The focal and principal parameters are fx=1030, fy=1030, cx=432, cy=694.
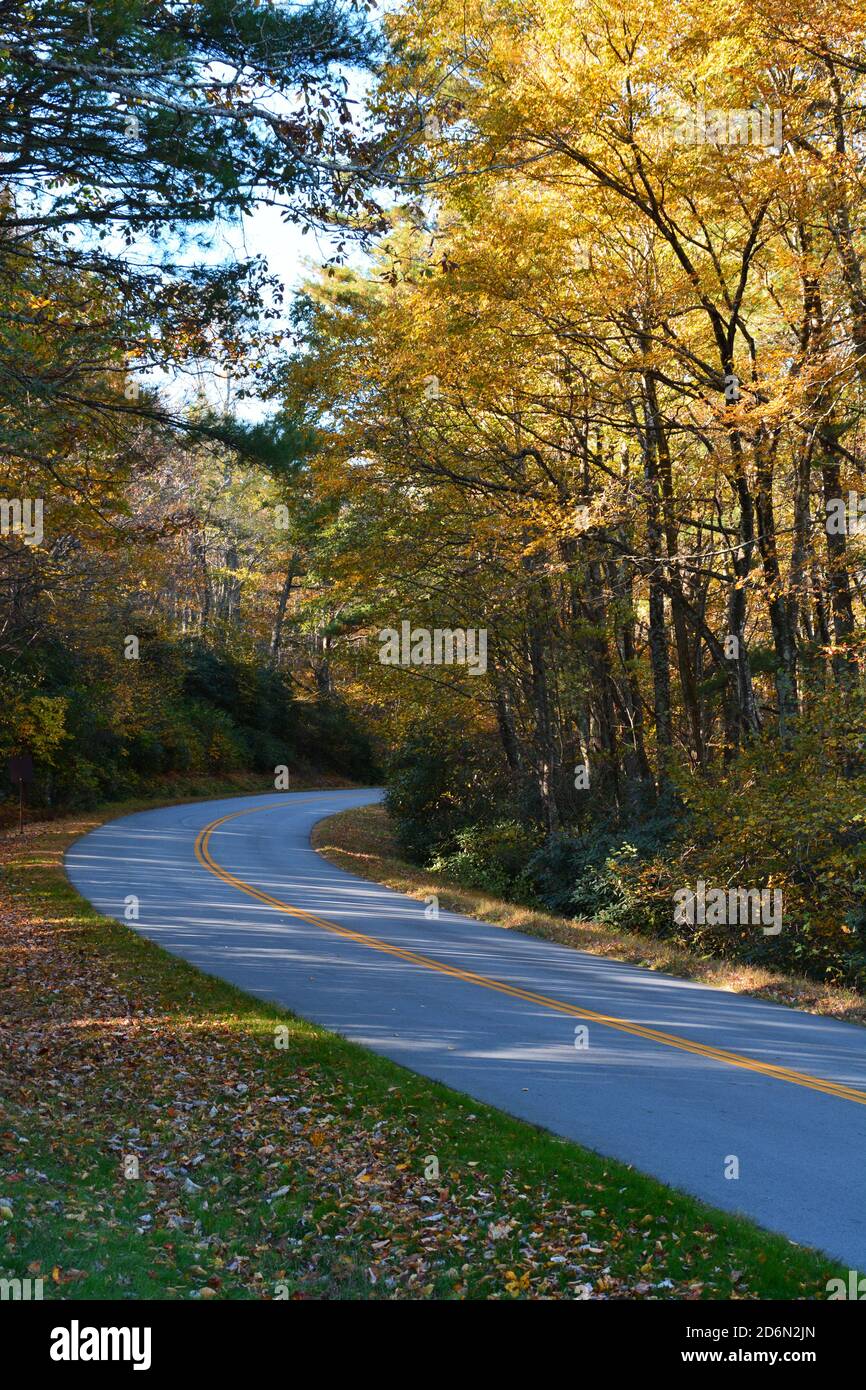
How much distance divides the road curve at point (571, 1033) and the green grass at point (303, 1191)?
0.56 metres

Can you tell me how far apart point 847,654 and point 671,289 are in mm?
6149

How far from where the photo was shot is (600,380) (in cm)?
1678

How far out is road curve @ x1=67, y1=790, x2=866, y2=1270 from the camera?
6945mm

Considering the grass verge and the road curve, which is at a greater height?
the road curve

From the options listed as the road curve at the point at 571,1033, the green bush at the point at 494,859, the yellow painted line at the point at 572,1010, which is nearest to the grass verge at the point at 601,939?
the green bush at the point at 494,859

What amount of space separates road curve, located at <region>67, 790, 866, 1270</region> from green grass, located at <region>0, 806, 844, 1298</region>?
1.83ft

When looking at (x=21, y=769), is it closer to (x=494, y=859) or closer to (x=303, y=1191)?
(x=494, y=859)

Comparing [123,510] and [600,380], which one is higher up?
[600,380]

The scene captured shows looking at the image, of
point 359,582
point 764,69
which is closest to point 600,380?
point 764,69

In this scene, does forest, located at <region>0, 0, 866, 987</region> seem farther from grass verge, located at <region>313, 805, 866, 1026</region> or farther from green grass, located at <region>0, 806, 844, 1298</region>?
green grass, located at <region>0, 806, 844, 1298</region>

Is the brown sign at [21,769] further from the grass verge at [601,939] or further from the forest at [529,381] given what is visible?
the grass verge at [601,939]

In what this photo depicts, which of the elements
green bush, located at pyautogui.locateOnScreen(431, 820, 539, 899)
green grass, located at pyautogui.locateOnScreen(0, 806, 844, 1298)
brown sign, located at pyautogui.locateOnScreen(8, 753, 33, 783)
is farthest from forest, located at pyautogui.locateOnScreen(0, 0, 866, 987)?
green grass, located at pyautogui.locateOnScreen(0, 806, 844, 1298)
